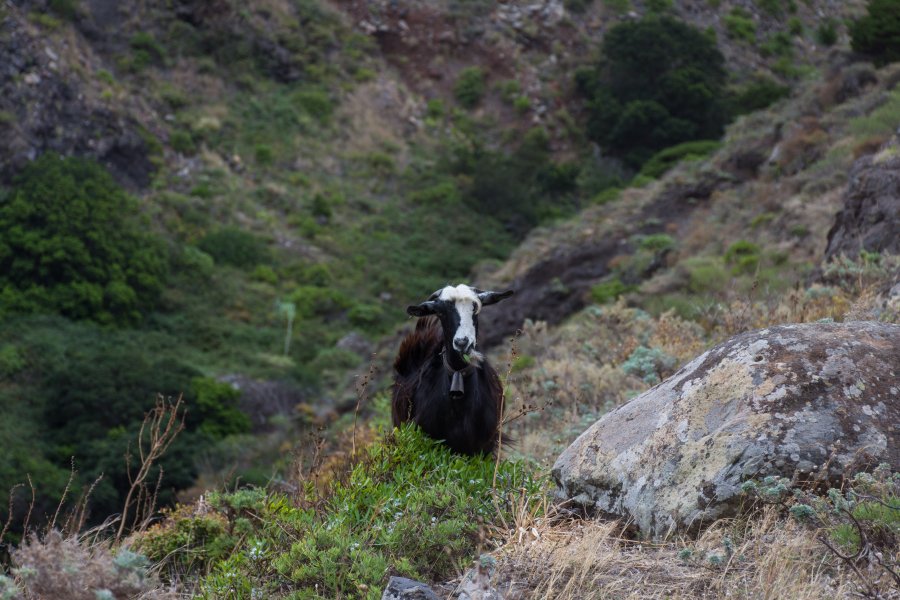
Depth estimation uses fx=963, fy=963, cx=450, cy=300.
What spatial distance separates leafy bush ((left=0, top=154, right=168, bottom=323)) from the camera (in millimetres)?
28406

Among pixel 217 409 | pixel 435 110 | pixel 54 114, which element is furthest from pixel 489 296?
pixel 435 110

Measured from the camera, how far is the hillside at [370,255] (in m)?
5.34

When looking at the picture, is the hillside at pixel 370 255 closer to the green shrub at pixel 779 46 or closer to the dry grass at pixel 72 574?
the dry grass at pixel 72 574

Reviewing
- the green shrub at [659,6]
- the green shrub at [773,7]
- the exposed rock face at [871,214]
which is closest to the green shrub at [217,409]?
the exposed rock face at [871,214]

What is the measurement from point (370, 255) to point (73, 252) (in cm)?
1066

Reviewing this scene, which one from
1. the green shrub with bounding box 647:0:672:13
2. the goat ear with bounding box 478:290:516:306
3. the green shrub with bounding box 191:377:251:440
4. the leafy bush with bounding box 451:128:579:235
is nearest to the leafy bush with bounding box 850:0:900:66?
the leafy bush with bounding box 451:128:579:235

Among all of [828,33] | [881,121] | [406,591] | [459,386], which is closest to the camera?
[406,591]

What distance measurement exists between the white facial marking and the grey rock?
2402 mm

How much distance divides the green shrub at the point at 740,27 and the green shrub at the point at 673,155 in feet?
48.7

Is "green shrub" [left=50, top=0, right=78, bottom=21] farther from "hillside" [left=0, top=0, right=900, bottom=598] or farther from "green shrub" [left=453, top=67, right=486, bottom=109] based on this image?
"green shrub" [left=453, top=67, right=486, bottom=109]

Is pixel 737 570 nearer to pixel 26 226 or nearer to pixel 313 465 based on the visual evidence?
pixel 313 465

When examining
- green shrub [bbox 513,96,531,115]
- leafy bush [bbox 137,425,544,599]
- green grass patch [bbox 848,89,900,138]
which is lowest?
leafy bush [bbox 137,425,544,599]

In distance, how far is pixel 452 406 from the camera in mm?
6672

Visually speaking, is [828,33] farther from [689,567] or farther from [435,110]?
[689,567]
